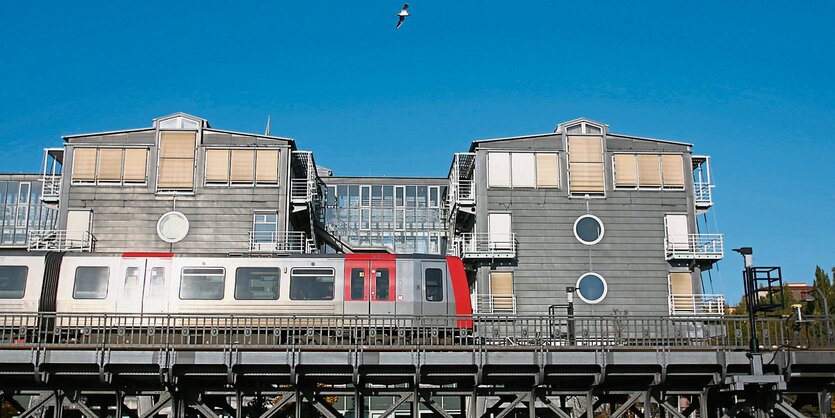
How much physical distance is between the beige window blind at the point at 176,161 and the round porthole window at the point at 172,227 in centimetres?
152

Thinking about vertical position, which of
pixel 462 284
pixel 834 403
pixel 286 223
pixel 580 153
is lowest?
pixel 834 403

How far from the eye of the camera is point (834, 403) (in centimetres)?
4522

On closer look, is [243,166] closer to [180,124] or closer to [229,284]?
[180,124]

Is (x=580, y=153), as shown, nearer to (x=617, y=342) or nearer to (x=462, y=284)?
(x=462, y=284)

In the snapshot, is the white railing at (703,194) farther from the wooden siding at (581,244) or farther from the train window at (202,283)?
the train window at (202,283)

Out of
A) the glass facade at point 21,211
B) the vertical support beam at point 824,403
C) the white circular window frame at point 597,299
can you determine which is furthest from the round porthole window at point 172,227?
the vertical support beam at point 824,403

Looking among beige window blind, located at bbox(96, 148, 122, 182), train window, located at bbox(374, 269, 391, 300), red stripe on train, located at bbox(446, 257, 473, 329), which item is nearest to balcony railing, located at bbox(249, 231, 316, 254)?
beige window blind, located at bbox(96, 148, 122, 182)

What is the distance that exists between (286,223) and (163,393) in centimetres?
2025

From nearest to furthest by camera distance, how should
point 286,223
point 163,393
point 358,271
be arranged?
point 163,393
point 358,271
point 286,223

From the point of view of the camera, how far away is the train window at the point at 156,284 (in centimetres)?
2998

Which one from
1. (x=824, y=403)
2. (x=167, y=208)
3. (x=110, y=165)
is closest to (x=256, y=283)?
(x=167, y=208)

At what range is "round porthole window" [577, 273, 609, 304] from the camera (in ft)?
145

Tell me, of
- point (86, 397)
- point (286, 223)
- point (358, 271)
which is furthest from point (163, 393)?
point (286, 223)

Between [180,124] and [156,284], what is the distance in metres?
17.8
